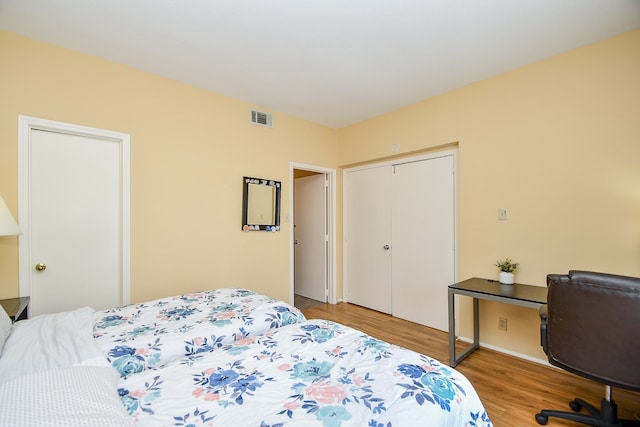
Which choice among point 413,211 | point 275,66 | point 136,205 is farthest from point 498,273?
point 136,205

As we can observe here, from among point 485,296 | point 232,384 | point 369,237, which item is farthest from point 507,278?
point 232,384

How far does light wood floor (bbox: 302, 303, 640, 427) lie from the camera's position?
6.18 feet

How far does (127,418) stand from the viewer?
2.73 ft

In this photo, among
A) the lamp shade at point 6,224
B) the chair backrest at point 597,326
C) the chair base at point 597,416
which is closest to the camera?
the chair backrest at point 597,326

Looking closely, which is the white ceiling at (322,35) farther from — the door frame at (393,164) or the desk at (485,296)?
the desk at (485,296)

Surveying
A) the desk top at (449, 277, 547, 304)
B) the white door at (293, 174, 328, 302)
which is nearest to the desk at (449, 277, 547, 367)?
the desk top at (449, 277, 547, 304)

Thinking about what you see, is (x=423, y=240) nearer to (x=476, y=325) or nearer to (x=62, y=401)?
(x=476, y=325)

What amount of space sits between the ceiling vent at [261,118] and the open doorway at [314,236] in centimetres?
72

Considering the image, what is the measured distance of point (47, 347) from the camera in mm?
1247

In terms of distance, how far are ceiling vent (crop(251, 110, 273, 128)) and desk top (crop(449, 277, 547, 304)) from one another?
2.72 m

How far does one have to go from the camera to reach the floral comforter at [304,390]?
92 cm

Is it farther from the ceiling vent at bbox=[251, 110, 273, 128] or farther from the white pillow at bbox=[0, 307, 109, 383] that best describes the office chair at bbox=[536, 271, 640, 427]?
the ceiling vent at bbox=[251, 110, 273, 128]

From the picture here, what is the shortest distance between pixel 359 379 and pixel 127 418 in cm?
79

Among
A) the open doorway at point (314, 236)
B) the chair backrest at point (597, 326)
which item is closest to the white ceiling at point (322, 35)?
the open doorway at point (314, 236)
